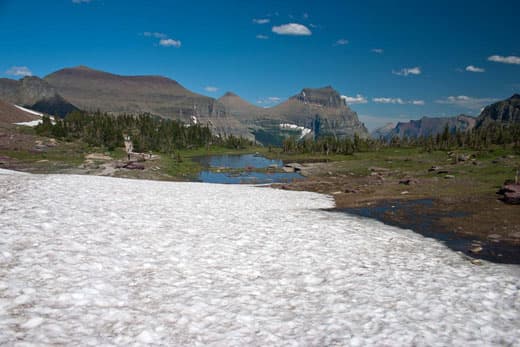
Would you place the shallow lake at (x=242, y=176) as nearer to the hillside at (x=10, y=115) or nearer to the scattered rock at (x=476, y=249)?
the scattered rock at (x=476, y=249)

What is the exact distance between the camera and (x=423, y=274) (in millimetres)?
13336

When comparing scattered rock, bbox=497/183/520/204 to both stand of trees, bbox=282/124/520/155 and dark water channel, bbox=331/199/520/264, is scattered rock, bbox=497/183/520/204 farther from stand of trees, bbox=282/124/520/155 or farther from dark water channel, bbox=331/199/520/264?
stand of trees, bbox=282/124/520/155

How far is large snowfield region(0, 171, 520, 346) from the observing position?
27.6ft

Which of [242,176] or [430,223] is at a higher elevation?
[430,223]

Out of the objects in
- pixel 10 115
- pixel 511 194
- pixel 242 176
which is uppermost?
pixel 10 115

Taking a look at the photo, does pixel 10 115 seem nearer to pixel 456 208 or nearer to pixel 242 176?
pixel 242 176

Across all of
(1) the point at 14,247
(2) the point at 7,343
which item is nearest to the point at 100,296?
(2) the point at 7,343

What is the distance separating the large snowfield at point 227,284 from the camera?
8.42 metres

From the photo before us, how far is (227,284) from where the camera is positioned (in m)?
11.5

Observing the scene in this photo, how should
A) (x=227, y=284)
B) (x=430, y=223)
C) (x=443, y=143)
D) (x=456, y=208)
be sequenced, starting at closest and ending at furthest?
(x=227, y=284)
(x=430, y=223)
(x=456, y=208)
(x=443, y=143)

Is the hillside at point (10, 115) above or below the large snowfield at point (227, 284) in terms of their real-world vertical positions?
above

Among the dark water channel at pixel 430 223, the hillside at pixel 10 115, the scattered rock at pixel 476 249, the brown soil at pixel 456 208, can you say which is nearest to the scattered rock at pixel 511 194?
the brown soil at pixel 456 208

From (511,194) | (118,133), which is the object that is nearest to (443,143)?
(511,194)

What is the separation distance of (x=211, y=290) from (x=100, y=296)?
10.8 ft
